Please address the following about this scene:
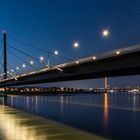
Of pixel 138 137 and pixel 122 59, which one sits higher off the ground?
pixel 122 59

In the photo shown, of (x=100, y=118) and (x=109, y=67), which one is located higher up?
(x=109, y=67)

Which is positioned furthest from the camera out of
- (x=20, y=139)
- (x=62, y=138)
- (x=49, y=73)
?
(x=49, y=73)

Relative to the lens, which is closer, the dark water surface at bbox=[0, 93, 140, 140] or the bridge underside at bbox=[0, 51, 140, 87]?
the bridge underside at bbox=[0, 51, 140, 87]

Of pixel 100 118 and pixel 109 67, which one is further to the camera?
pixel 100 118

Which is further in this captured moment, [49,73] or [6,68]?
[6,68]

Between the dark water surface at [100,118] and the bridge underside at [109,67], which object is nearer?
the bridge underside at [109,67]

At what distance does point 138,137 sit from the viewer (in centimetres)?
3053

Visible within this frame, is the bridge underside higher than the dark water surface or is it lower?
higher

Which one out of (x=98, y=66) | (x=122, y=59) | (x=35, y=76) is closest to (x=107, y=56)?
(x=122, y=59)

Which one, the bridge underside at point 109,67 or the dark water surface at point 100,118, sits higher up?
the bridge underside at point 109,67

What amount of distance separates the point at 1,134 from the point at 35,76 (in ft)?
134

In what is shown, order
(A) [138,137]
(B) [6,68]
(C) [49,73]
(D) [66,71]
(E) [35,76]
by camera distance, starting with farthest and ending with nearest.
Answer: (B) [6,68] → (E) [35,76] → (C) [49,73] → (D) [66,71] → (A) [138,137]

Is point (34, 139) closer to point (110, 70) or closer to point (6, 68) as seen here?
point (110, 70)

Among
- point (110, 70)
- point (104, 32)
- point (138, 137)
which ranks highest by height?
point (104, 32)
